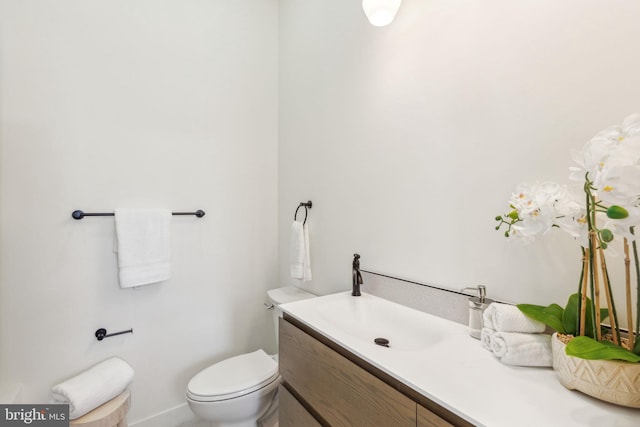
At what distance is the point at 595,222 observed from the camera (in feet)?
2.07

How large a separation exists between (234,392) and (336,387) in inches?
29.2

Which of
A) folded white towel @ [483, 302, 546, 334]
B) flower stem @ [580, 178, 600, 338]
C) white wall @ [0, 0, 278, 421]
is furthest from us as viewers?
white wall @ [0, 0, 278, 421]

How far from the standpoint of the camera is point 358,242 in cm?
145

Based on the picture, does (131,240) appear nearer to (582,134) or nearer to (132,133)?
(132,133)

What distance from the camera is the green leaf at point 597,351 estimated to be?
0.53 m

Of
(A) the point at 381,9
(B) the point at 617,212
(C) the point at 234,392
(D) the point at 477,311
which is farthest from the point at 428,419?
(A) the point at 381,9

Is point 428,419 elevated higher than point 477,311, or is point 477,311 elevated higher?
point 477,311

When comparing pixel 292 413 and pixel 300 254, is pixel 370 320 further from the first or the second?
pixel 300 254

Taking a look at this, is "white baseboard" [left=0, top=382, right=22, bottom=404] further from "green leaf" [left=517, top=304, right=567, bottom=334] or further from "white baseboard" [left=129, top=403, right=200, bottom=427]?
"green leaf" [left=517, top=304, right=567, bottom=334]

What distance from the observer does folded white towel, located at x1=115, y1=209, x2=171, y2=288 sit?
4.87 feet

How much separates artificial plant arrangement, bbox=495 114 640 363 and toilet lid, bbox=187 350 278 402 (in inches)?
48.2

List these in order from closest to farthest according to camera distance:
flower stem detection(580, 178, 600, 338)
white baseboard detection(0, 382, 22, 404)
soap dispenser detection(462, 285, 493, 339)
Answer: flower stem detection(580, 178, 600, 338)
soap dispenser detection(462, 285, 493, 339)
white baseboard detection(0, 382, 22, 404)

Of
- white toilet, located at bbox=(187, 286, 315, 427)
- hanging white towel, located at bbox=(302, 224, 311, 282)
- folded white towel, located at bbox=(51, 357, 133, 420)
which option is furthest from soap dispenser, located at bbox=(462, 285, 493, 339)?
folded white towel, located at bbox=(51, 357, 133, 420)

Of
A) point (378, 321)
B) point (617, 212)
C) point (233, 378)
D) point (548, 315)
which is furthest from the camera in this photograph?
point (233, 378)
